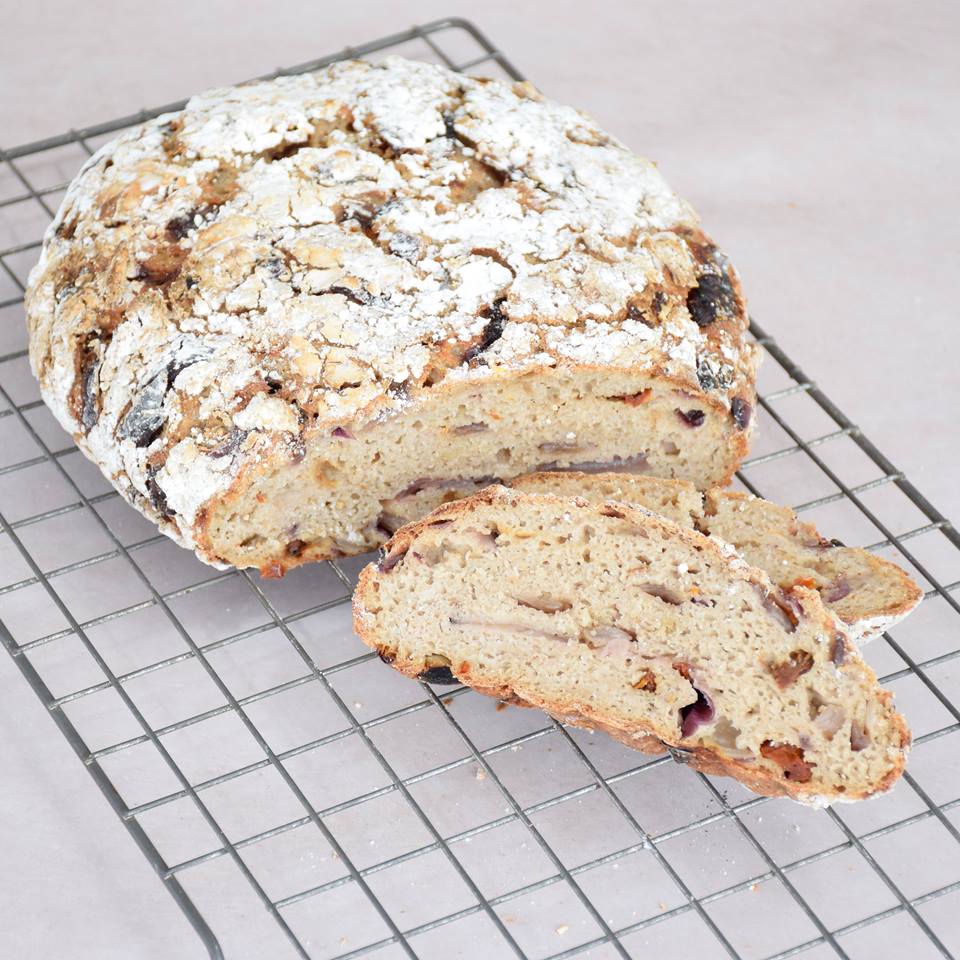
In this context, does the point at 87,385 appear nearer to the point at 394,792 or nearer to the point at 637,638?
the point at 394,792

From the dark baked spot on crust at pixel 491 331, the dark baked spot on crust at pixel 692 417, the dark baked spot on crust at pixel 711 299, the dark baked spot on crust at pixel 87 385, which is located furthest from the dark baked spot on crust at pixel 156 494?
the dark baked spot on crust at pixel 711 299

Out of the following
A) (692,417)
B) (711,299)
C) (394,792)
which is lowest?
(394,792)

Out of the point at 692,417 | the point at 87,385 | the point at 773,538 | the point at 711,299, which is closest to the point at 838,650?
the point at 773,538

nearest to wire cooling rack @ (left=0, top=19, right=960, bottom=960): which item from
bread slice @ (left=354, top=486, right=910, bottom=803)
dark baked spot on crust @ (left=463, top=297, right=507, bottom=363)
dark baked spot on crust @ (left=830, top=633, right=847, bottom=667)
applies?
bread slice @ (left=354, top=486, right=910, bottom=803)

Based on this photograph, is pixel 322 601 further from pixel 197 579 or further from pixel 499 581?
pixel 499 581

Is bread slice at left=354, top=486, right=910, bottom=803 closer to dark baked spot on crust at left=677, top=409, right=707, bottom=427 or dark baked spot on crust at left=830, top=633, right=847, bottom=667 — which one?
dark baked spot on crust at left=830, top=633, right=847, bottom=667

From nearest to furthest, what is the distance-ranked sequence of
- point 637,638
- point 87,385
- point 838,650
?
point 838,650 → point 637,638 → point 87,385

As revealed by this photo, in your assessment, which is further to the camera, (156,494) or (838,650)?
(156,494)
